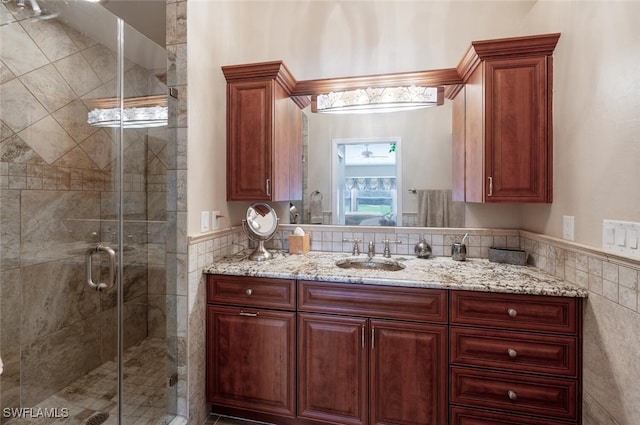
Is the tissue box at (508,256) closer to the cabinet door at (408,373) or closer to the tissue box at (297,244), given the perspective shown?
the cabinet door at (408,373)

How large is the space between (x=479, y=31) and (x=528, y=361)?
225cm

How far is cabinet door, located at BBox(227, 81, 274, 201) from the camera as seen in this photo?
2080 millimetres

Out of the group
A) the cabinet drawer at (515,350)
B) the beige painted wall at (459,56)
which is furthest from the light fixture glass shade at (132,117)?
the cabinet drawer at (515,350)

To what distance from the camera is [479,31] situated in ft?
7.31

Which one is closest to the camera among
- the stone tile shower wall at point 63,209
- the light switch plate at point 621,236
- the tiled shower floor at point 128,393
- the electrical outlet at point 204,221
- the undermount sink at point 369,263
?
the light switch plate at point 621,236

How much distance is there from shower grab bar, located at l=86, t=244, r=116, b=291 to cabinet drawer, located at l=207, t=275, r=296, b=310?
537 millimetres

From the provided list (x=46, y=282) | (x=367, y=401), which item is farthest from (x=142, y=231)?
(x=367, y=401)

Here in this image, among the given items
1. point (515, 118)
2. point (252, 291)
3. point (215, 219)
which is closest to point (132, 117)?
point (215, 219)

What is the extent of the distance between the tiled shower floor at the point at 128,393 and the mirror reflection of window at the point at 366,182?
1.55 meters

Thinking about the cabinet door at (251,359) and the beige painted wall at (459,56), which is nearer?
the beige painted wall at (459,56)

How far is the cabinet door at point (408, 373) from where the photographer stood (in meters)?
1.54

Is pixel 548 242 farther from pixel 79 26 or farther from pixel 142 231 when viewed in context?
pixel 79 26

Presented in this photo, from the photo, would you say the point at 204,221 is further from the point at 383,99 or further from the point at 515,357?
the point at 515,357

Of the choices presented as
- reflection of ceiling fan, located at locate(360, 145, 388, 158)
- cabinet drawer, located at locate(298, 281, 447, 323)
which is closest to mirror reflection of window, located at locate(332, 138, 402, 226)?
reflection of ceiling fan, located at locate(360, 145, 388, 158)
